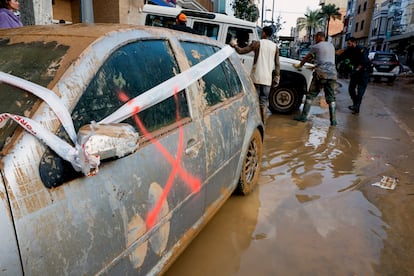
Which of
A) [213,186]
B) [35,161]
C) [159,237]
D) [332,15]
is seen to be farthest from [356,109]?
[332,15]

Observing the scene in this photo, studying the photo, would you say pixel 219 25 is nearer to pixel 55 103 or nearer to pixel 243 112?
pixel 243 112

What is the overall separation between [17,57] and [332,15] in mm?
73332

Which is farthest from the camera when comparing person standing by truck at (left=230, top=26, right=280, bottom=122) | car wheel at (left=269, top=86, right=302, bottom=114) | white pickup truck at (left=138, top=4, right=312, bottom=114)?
car wheel at (left=269, top=86, right=302, bottom=114)

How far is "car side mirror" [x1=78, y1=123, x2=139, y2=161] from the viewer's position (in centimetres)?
125

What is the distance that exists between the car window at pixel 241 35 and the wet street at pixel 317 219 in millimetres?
2269

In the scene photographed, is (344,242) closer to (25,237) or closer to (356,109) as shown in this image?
(25,237)

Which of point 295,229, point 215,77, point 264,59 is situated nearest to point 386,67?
point 264,59

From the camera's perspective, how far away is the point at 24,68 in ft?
5.08

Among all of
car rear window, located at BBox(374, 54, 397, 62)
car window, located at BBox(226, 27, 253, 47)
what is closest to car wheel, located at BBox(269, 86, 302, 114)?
car window, located at BBox(226, 27, 253, 47)

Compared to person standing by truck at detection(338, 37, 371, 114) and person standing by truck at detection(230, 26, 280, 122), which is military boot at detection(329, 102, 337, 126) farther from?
person standing by truck at detection(338, 37, 371, 114)

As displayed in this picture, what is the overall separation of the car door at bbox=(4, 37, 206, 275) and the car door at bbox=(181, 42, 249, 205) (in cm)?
17

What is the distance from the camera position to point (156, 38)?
2.04m

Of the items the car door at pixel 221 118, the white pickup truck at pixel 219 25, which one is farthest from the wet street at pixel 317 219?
the white pickup truck at pixel 219 25

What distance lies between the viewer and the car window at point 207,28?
Result: 252 inches
